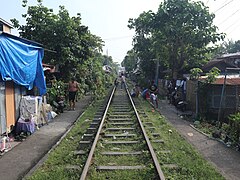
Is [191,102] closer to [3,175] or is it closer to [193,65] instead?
[193,65]

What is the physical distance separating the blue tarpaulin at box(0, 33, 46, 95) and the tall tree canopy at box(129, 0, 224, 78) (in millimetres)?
13486

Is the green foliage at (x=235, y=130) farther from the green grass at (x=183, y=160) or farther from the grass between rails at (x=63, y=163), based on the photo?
the grass between rails at (x=63, y=163)

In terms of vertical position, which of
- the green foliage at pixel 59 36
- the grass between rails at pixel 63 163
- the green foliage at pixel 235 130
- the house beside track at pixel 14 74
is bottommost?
the grass between rails at pixel 63 163

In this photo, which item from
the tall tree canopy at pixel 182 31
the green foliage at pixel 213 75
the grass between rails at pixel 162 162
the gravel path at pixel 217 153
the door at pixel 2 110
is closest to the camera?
the grass between rails at pixel 162 162

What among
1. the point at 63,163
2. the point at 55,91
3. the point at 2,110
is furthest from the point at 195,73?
the point at 63,163

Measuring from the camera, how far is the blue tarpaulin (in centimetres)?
870

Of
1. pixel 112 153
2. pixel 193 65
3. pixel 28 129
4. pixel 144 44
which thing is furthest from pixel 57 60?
pixel 144 44

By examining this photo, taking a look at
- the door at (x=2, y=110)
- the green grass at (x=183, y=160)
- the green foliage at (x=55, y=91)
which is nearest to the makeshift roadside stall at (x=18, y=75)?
the door at (x=2, y=110)

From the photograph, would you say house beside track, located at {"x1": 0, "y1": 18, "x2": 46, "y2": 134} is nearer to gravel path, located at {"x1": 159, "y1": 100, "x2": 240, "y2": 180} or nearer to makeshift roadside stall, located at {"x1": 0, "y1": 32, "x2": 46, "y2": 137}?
makeshift roadside stall, located at {"x1": 0, "y1": 32, "x2": 46, "y2": 137}

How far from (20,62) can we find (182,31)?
622 inches

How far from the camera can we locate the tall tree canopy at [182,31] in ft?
73.7

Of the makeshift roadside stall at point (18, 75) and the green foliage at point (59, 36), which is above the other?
the green foliage at point (59, 36)

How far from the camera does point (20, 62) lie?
1002cm

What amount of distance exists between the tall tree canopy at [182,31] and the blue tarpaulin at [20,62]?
A: 531 inches
